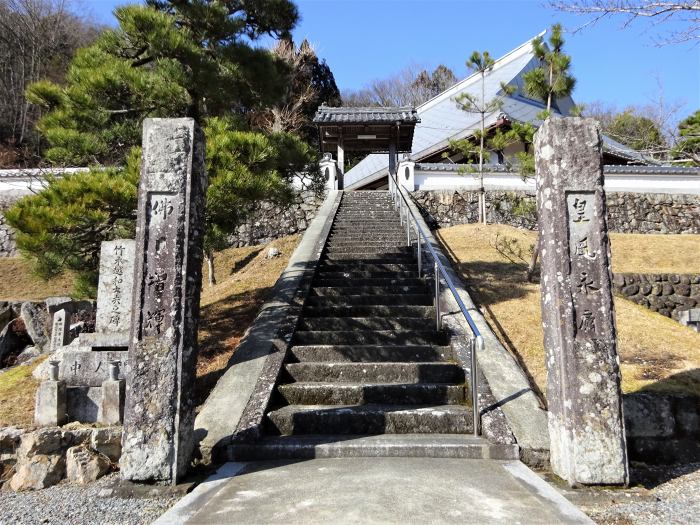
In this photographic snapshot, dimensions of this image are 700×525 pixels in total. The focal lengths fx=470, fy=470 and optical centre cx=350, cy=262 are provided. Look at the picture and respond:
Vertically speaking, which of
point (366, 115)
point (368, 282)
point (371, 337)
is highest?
point (366, 115)

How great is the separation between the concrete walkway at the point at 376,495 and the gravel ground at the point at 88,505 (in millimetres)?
229

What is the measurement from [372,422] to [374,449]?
1.27 feet

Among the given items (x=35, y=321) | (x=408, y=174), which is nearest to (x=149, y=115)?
(x=35, y=321)

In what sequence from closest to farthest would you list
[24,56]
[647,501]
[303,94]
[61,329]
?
[647,501], [61,329], [24,56], [303,94]

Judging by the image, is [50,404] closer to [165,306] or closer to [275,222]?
[165,306]

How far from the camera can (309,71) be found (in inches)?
1005

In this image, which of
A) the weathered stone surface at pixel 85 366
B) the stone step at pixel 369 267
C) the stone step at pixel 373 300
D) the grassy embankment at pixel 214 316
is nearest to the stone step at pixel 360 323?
the stone step at pixel 373 300

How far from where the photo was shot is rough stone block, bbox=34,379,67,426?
438 centimetres

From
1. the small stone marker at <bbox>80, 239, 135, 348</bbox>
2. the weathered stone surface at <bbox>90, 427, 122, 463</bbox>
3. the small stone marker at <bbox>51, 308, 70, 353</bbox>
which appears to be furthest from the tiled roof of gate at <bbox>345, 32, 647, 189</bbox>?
the weathered stone surface at <bbox>90, 427, 122, 463</bbox>

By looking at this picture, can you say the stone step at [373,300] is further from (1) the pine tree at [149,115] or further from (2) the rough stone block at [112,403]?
(2) the rough stone block at [112,403]

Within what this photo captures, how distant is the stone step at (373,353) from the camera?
4.88m

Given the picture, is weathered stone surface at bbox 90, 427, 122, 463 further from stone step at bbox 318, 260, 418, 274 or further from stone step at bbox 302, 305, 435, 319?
stone step at bbox 318, 260, 418, 274

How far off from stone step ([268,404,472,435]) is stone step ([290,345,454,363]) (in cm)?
95

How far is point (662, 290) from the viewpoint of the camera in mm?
8859
